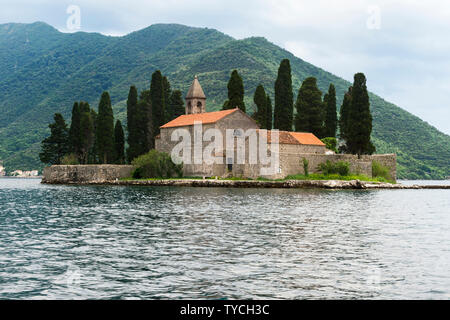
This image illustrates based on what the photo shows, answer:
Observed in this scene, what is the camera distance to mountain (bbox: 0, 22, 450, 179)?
10856 cm

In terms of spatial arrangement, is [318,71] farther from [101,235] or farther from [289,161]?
[101,235]

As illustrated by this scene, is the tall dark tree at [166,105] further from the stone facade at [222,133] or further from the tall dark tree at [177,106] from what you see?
the stone facade at [222,133]

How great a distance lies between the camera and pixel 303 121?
64375 millimetres

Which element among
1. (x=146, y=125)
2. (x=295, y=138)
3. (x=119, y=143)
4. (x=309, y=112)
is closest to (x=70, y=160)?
(x=119, y=143)

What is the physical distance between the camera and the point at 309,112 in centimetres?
6475

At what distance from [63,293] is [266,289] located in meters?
3.84

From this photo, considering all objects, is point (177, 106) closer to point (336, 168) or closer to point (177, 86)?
point (336, 168)

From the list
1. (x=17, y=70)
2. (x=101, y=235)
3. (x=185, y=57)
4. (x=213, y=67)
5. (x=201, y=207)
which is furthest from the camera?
(x=17, y=70)

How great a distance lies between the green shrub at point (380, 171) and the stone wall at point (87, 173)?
91.0 feet

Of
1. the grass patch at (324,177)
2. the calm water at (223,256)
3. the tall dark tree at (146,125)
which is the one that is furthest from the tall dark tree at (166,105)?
the calm water at (223,256)

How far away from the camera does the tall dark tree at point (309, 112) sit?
64.0 meters

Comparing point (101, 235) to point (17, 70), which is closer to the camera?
point (101, 235)
